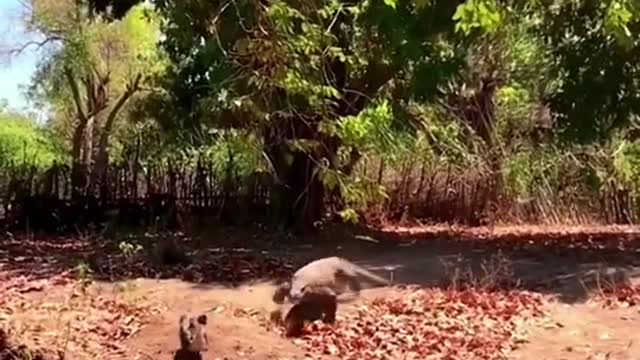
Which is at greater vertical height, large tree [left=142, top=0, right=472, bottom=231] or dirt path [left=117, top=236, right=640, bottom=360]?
large tree [left=142, top=0, right=472, bottom=231]

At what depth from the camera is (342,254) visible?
12102 millimetres

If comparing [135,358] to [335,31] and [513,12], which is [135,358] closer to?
[513,12]

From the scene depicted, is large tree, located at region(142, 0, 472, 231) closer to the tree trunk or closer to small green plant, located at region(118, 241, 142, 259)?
small green plant, located at region(118, 241, 142, 259)

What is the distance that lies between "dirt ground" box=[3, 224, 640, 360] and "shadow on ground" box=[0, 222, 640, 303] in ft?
0.08

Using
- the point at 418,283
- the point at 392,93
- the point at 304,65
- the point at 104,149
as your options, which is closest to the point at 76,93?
the point at 104,149

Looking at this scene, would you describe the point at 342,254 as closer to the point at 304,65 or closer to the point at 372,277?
the point at 372,277

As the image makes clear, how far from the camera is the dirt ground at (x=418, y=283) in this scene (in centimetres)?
771

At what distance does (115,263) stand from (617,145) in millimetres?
9349

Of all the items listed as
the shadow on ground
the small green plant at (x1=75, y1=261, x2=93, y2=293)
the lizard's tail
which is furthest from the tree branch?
the lizard's tail

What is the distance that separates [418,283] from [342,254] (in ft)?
7.63

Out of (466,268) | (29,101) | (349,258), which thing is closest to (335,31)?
(349,258)

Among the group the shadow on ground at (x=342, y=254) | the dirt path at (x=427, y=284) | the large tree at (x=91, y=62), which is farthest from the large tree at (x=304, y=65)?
the large tree at (x=91, y=62)

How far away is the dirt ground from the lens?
7.71 m

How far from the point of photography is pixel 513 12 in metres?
7.83
